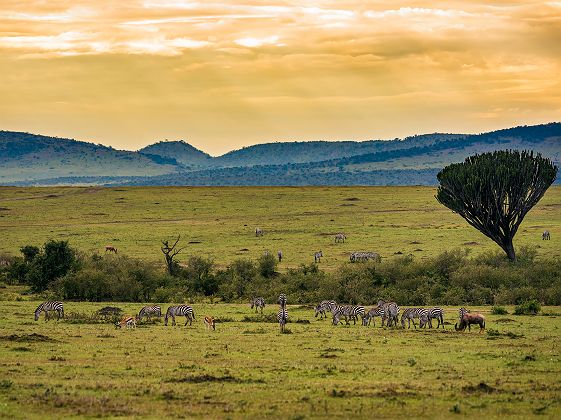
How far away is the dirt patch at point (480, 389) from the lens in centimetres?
2064

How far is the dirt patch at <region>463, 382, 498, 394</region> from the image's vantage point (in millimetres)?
20641

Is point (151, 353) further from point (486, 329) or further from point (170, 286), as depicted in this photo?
point (170, 286)

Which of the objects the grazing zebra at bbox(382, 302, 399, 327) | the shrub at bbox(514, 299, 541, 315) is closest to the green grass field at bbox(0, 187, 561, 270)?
the shrub at bbox(514, 299, 541, 315)

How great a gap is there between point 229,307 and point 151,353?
17.9 m

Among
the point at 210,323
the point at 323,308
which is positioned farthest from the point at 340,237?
the point at 210,323

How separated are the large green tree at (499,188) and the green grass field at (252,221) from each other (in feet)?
20.3

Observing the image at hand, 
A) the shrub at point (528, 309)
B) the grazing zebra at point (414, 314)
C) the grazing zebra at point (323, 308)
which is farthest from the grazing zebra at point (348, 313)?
the shrub at point (528, 309)

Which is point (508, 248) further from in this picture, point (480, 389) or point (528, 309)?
point (480, 389)

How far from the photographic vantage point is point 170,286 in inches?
2039

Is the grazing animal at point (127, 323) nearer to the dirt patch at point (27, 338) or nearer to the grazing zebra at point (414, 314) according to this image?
the dirt patch at point (27, 338)

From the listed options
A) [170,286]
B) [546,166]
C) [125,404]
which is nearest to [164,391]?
[125,404]

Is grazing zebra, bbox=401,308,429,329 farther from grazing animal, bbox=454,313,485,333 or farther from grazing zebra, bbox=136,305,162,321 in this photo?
grazing zebra, bbox=136,305,162,321

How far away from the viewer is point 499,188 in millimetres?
54656

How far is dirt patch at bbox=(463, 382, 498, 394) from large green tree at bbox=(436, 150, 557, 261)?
3431 centimetres
